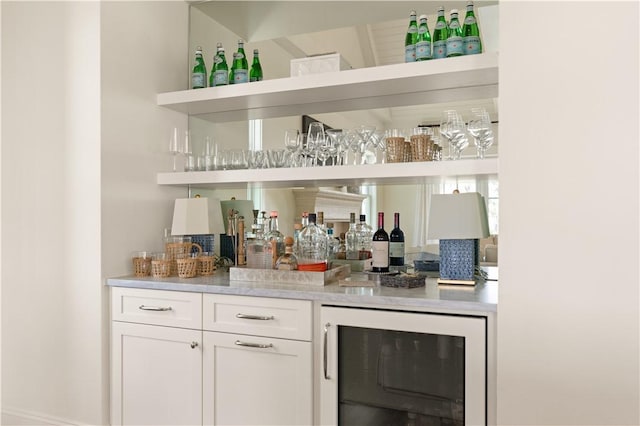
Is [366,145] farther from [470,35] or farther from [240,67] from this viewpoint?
[240,67]

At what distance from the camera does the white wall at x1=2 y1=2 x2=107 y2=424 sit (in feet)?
7.64

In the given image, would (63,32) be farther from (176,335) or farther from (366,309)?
(366,309)

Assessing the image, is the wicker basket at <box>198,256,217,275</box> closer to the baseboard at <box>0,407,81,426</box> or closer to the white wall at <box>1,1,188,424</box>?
the white wall at <box>1,1,188,424</box>

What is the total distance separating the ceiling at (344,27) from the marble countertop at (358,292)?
88cm

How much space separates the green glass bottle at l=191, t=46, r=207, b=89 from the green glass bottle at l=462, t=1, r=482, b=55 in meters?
1.37

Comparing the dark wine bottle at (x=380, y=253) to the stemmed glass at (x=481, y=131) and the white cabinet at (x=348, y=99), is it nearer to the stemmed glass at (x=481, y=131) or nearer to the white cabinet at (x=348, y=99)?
the white cabinet at (x=348, y=99)

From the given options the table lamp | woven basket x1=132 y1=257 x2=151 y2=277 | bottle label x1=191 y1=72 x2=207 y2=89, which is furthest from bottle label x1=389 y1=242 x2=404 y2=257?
bottle label x1=191 y1=72 x2=207 y2=89

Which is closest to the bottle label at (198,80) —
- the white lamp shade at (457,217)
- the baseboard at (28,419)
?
the white lamp shade at (457,217)

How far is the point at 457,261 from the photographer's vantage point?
6.89 feet

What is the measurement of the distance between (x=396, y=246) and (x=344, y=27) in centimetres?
120

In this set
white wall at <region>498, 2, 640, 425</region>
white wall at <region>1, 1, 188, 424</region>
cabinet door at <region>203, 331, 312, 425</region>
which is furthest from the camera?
white wall at <region>1, 1, 188, 424</region>

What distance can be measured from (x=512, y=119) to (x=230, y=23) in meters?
1.85

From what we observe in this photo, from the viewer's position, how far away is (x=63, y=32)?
241cm

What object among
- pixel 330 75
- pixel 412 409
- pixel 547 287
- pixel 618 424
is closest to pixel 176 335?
pixel 412 409
